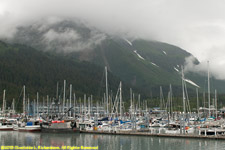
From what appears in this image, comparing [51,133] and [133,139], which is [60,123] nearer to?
[51,133]

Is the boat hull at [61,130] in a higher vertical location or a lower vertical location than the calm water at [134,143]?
higher

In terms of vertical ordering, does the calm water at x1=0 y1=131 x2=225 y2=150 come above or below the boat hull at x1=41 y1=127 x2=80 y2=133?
below

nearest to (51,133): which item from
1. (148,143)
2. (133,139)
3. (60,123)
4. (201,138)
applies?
(60,123)

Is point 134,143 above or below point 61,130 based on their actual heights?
below

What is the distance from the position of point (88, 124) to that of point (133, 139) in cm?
3565

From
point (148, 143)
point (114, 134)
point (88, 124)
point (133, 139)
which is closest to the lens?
point (148, 143)

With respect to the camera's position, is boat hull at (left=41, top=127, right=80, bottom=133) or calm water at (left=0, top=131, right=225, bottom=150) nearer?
calm water at (left=0, top=131, right=225, bottom=150)

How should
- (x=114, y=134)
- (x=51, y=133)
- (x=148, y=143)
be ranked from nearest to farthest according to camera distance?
(x=148, y=143) < (x=114, y=134) < (x=51, y=133)

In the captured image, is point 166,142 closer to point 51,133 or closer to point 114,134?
point 114,134

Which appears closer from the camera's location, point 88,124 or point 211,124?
point 211,124

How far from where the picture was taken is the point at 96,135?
94.7 m

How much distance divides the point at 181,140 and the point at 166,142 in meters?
4.35

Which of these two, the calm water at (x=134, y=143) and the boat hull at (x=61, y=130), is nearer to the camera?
the calm water at (x=134, y=143)

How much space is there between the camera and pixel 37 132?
107375 mm
